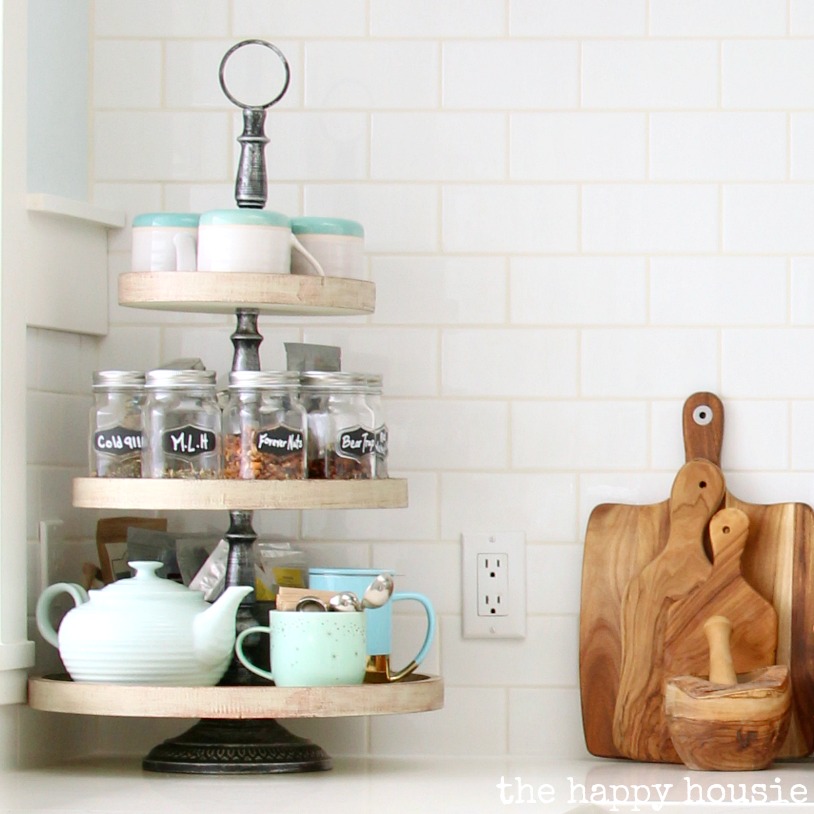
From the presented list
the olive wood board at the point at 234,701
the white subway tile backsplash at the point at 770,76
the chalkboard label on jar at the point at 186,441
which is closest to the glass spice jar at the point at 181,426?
the chalkboard label on jar at the point at 186,441

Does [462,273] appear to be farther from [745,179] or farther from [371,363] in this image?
[745,179]

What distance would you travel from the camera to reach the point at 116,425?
1572 millimetres

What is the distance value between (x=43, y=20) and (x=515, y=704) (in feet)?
3.44

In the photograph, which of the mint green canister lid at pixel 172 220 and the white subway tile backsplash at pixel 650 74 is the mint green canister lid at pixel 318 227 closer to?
the mint green canister lid at pixel 172 220

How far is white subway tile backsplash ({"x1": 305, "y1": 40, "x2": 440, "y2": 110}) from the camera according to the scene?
72.2 inches

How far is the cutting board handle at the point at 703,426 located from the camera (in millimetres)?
1770

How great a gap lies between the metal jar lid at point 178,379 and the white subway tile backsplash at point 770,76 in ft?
2.54

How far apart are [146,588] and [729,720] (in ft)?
2.21

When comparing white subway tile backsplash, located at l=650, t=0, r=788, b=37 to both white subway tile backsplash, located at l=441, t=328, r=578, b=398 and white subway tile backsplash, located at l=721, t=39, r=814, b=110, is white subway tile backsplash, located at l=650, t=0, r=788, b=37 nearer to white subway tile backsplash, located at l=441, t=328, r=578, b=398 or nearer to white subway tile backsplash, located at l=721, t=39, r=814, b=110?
white subway tile backsplash, located at l=721, t=39, r=814, b=110

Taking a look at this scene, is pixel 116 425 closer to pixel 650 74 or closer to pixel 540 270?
pixel 540 270

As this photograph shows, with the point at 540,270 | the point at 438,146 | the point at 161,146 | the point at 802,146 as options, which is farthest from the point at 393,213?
the point at 802,146

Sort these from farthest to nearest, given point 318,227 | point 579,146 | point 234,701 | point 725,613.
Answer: point 579,146, point 725,613, point 318,227, point 234,701

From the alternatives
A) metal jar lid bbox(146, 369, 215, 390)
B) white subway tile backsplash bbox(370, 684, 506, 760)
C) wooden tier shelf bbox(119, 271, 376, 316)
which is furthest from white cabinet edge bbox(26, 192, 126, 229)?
white subway tile backsplash bbox(370, 684, 506, 760)

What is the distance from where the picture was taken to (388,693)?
4.99 ft
